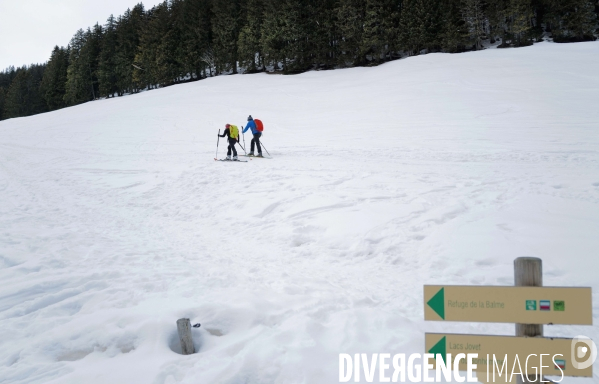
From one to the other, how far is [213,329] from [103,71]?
60.4 m

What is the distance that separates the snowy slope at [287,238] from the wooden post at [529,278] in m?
1.63

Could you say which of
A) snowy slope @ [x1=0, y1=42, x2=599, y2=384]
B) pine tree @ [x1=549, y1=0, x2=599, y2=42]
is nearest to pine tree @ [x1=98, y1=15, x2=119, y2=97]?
snowy slope @ [x1=0, y1=42, x2=599, y2=384]

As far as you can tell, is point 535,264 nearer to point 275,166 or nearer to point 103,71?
point 275,166

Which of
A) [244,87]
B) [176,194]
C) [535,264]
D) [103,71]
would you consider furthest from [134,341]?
[103,71]

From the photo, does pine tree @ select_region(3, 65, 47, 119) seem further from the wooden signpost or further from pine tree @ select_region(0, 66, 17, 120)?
the wooden signpost

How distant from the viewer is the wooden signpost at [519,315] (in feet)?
6.83

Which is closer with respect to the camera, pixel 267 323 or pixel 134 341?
pixel 134 341

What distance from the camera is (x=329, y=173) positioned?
1081 centimetres

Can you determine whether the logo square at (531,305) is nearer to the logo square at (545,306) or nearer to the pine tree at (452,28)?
the logo square at (545,306)

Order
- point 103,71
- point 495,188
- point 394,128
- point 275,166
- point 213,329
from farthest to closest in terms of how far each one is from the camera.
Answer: point 103,71
point 394,128
point 275,166
point 495,188
point 213,329

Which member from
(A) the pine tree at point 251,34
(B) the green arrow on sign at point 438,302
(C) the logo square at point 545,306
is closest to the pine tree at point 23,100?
(A) the pine tree at point 251,34

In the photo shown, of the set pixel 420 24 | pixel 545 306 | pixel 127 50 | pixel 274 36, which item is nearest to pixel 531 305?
pixel 545 306

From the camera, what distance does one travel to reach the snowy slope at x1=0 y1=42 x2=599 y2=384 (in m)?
3.79

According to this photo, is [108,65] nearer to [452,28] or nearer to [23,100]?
[23,100]
